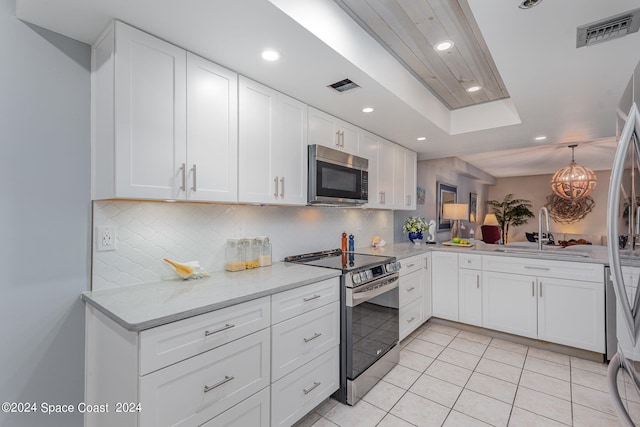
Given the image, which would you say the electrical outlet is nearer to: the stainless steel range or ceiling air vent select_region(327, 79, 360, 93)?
the stainless steel range

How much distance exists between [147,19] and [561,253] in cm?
386

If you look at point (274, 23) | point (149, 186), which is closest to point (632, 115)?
point (274, 23)

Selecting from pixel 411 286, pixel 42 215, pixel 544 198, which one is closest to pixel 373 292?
pixel 411 286

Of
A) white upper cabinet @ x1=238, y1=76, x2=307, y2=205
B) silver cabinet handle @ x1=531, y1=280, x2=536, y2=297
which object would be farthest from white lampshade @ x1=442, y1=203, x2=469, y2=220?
white upper cabinet @ x1=238, y1=76, x2=307, y2=205

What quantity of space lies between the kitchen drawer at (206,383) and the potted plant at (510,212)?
8680 mm

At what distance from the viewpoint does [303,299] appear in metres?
1.86

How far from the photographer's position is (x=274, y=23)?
57.7 inches

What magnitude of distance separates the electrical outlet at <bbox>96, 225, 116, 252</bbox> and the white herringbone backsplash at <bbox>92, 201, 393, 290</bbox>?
0.07 feet

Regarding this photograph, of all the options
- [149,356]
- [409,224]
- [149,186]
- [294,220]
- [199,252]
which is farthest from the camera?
[409,224]

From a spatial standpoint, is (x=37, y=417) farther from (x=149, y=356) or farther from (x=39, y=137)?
(x=39, y=137)

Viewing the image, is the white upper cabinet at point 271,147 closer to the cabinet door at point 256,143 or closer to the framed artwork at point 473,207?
the cabinet door at point 256,143

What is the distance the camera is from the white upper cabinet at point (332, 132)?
253 centimetres

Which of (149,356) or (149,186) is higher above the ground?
(149,186)

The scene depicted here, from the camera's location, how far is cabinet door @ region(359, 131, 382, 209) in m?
3.15
